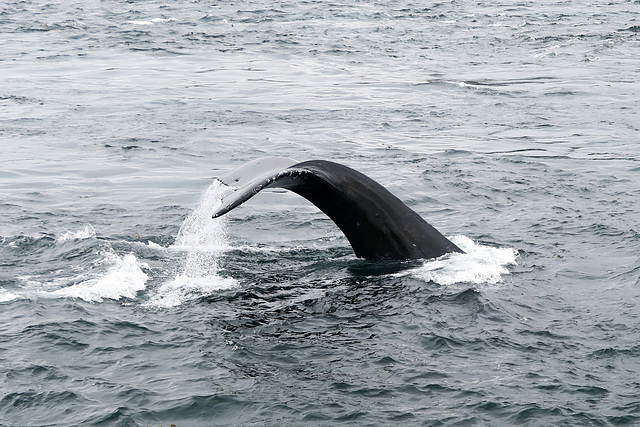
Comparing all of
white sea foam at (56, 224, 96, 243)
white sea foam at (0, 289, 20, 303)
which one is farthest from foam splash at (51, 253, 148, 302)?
white sea foam at (56, 224, 96, 243)

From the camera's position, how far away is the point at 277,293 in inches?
345

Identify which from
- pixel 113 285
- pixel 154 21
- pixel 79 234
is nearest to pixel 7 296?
pixel 113 285

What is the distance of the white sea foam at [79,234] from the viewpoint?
10805 millimetres

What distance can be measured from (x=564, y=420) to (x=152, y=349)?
3267 mm

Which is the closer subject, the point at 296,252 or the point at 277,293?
the point at 277,293

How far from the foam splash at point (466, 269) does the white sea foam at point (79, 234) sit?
4159mm

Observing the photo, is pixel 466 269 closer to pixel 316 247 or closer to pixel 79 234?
pixel 316 247

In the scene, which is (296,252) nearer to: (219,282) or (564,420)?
(219,282)

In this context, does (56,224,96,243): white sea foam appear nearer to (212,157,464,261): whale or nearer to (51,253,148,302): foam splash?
(51,253,148,302): foam splash

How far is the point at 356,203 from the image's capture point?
8.27 metres

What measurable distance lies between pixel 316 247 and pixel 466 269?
2204mm

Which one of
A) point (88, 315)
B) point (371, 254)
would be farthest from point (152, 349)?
point (371, 254)

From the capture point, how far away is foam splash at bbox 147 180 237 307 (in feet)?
28.8

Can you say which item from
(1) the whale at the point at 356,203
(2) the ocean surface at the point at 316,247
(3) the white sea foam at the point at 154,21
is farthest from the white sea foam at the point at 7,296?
(3) the white sea foam at the point at 154,21
